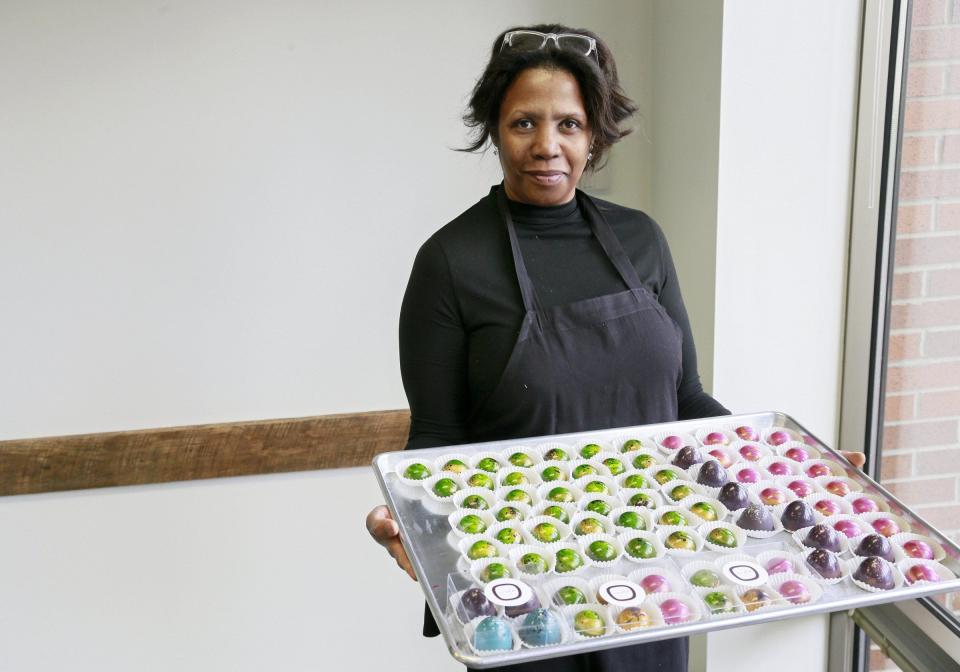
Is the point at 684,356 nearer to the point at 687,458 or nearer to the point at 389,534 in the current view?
the point at 687,458

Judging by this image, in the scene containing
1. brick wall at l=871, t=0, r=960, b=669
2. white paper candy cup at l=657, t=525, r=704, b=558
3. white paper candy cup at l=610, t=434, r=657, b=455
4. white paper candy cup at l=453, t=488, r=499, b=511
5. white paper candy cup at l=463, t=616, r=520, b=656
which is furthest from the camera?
brick wall at l=871, t=0, r=960, b=669

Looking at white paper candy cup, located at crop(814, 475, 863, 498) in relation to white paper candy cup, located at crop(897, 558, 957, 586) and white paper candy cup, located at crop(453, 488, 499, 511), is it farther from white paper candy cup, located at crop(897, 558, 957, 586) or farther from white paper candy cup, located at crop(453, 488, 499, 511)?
white paper candy cup, located at crop(453, 488, 499, 511)

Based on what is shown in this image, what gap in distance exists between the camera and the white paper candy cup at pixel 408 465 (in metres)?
1.45

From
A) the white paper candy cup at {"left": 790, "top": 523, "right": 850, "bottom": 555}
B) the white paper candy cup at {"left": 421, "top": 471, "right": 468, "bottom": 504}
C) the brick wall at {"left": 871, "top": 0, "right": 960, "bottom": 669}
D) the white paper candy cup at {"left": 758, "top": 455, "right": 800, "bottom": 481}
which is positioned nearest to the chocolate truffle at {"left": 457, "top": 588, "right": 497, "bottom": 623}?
the white paper candy cup at {"left": 421, "top": 471, "right": 468, "bottom": 504}

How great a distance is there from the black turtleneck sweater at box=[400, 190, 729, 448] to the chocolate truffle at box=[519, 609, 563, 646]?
1.35ft

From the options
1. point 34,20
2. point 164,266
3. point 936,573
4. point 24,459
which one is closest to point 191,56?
point 34,20

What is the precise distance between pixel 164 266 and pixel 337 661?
1.14 m

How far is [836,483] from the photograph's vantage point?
1.45 metres

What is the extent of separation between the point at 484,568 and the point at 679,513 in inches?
12.0

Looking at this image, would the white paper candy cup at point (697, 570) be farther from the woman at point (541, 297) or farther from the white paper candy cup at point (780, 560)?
the woman at point (541, 297)

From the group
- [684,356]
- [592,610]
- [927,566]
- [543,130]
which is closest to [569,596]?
[592,610]

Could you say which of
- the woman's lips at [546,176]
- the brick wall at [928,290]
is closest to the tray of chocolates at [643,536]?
the woman's lips at [546,176]

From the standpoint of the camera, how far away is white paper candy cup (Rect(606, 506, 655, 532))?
136cm

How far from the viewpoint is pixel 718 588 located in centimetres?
122
